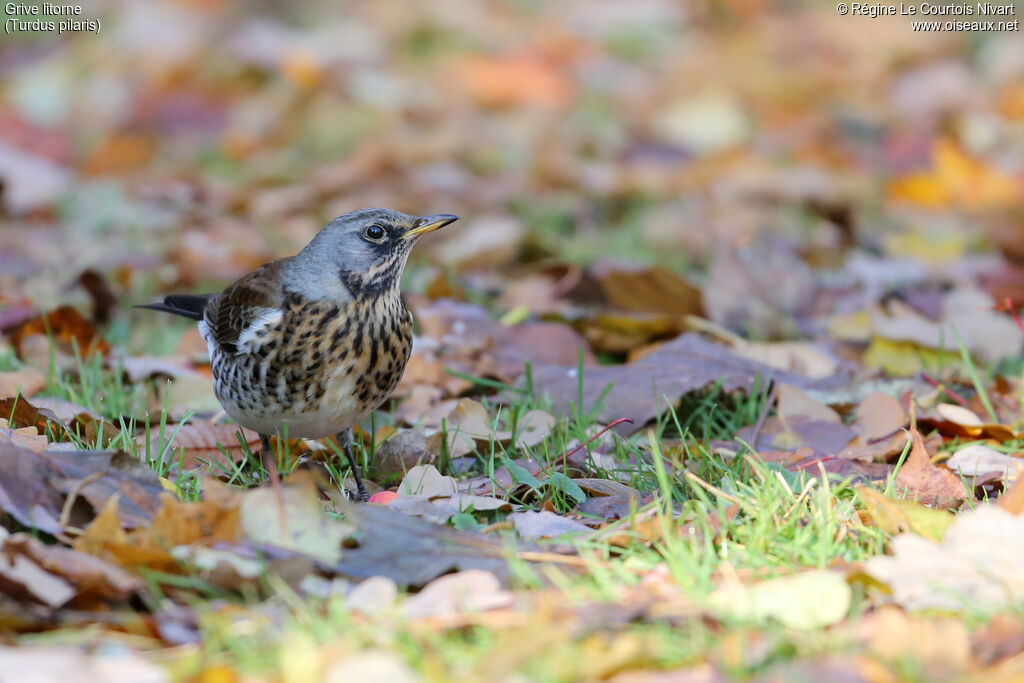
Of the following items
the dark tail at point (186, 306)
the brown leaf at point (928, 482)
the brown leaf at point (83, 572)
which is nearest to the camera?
the brown leaf at point (83, 572)

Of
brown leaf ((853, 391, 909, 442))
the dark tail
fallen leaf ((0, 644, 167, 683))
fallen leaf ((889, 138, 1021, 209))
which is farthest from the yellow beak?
fallen leaf ((889, 138, 1021, 209))

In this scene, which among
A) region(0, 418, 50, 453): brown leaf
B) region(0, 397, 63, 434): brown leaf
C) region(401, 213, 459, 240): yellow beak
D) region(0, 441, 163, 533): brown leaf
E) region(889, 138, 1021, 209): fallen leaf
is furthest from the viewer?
region(889, 138, 1021, 209): fallen leaf

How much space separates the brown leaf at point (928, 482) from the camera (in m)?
3.54

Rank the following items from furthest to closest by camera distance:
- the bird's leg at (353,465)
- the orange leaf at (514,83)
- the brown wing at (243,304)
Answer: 1. the orange leaf at (514,83)
2. the brown wing at (243,304)
3. the bird's leg at (353,465)

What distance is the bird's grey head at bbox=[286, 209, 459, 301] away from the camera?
14.4 feet

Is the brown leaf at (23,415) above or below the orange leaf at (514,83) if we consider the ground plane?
below

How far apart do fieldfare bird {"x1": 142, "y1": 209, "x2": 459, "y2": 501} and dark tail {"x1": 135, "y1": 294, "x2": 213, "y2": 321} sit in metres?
0.42

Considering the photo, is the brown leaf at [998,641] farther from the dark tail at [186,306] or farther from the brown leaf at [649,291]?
the dark tail at [186,306]

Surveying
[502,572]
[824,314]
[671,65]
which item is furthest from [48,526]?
[671,65]

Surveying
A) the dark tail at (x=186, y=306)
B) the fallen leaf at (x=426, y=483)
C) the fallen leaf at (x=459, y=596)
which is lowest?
the fallen leaf at (x=426, y=483)

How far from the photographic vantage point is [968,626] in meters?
2.68

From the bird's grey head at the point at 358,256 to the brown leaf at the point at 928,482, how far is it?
1.87 meters

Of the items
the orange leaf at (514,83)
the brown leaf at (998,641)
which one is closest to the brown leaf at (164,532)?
the brown leaf at (998,641)

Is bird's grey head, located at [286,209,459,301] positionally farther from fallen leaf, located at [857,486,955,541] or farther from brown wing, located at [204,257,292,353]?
fallen leaf, located at [857,486,955,541]
